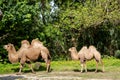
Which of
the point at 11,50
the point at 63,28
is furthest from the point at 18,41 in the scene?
the point at 11,50

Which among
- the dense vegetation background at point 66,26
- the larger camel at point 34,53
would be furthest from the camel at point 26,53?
the dense vegetation background at point 66,26

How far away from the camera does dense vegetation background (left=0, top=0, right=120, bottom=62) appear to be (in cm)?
2589

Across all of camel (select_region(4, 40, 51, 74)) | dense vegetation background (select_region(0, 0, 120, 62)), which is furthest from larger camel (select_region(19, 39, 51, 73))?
dense vegetation background (select_region(0, 0, 120, 62))

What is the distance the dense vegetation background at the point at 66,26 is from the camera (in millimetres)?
25891

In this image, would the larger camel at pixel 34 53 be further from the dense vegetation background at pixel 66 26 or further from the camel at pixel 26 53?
the dense vegetation background at pixel 66 26

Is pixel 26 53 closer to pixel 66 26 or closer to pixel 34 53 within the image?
pixel 34 53

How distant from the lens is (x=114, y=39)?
3450 cm

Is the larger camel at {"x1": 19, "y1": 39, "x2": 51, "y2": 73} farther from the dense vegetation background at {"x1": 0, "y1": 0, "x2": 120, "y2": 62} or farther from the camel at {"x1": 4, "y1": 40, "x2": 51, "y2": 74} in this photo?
the dense vegetation background at {"x1": 0, "y1": 0, "x2": 120, "y2": 62}

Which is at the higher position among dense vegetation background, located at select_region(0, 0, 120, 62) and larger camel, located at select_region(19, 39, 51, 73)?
→ dense vegetation background, located at select_region(0, 0, 120, 62)

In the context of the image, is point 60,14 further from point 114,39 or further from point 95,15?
point 114,39

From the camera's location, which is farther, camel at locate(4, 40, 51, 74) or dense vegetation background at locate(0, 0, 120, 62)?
dense vegetation background at locate(0, 0, 120, 62)

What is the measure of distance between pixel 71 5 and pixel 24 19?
28.9 ft

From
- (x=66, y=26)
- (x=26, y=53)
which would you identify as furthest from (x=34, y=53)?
(x=66, y=26)

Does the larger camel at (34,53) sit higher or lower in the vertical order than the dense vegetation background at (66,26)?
lower
